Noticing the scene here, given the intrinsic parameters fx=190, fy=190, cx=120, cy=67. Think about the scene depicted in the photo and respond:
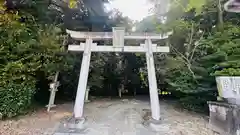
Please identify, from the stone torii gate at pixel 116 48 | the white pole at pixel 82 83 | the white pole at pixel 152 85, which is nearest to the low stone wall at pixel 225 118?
the white pole at pixel 152 85

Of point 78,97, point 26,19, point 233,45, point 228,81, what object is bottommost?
point 78,97

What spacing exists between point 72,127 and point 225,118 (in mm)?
3682

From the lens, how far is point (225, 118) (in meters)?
4.30

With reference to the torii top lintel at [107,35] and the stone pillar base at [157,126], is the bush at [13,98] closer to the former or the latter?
the torii top lintel at [107,35]

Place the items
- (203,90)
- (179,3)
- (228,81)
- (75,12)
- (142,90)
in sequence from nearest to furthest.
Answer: (228,81)
(203,90)
(179,3)
(75,12)
(142,90)

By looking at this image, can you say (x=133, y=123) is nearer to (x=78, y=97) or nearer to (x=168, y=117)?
(x=168, y=117)

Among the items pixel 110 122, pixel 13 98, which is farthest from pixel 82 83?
pixel 13 98

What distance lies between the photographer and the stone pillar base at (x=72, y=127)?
4.71 metres

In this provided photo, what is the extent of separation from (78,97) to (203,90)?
3.68m

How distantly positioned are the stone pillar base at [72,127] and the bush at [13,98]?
1.28 m

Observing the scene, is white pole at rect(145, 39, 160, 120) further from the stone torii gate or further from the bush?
the bush

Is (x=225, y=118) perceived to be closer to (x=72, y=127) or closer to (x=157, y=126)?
(x=157, y=126)

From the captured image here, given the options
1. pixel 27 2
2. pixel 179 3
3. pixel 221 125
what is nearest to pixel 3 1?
pixel 27 2

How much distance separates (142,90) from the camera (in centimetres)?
1199
